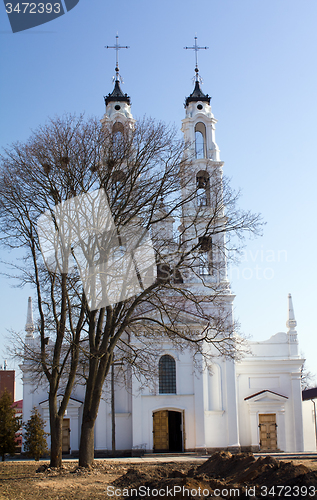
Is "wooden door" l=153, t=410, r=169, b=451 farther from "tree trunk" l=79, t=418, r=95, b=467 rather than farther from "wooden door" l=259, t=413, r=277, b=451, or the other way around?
"tree trunk" l=79, t=418, r=95, b=467

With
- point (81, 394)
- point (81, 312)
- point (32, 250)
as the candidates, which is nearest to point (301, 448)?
point (81, 394)

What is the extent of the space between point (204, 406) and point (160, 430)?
120 inches

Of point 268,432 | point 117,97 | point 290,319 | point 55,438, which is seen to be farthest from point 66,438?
point 117,97

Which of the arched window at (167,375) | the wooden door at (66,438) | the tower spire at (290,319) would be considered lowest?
the wooden door at (66,438)

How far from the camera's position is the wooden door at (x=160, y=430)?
3192 cm

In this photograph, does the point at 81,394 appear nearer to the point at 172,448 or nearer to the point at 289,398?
the point at 172,448

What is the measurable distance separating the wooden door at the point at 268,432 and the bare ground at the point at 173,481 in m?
18.5

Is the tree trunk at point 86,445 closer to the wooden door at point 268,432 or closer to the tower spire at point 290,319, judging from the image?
the wooden door at point 268,432

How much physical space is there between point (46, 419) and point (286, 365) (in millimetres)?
15867

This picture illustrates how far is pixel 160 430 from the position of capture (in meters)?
32.3

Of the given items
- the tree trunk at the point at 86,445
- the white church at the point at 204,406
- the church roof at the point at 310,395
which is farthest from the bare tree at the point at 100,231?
the church roof at the point at 310,395

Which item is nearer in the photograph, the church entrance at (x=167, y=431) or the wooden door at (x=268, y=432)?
the church entrance at (x=167, y=431)

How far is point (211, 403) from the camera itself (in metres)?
33.2

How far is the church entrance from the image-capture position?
105 ft
